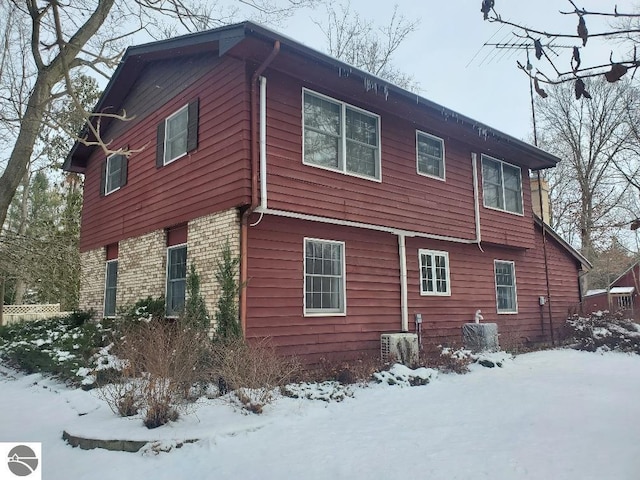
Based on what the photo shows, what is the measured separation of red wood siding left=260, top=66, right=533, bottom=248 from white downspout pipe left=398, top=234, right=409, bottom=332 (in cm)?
48

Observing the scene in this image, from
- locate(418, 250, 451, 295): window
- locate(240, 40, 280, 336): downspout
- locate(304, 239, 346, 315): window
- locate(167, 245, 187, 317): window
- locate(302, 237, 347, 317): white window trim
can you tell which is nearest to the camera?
locate(240, 40, 280, 336): downspout

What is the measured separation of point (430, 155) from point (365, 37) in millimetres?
17349

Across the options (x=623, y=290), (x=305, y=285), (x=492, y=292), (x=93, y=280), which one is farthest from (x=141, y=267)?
(x=623, y=290)

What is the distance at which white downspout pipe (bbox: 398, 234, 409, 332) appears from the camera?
10578mm

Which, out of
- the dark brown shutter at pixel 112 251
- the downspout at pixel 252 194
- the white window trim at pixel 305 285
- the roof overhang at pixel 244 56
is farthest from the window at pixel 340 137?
the dark brown shutter at pixel 112 251

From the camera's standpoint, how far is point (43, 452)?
536 cm

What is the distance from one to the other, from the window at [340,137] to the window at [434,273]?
8.61ft

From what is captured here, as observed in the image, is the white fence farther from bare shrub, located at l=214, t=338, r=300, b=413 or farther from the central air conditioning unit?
bare shrub, located at l=214, t=338, r=300, b=413

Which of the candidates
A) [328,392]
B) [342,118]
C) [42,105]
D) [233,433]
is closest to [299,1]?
[342,118]

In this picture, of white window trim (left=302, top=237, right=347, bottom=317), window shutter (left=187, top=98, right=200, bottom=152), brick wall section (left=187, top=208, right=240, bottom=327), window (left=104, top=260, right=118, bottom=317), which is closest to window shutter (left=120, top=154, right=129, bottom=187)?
window (left=104, top=260, right=118, bottom=317)

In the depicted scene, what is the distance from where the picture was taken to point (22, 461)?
4953 mm

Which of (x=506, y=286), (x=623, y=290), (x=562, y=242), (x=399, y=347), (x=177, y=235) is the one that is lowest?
(x=399, y=347)

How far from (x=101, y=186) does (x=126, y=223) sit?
2426 mm

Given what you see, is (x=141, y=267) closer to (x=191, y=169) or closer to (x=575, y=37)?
(x=191, y=169)
